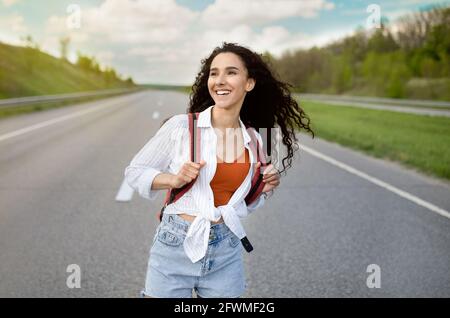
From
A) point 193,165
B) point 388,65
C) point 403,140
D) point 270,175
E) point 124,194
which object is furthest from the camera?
point 388,65

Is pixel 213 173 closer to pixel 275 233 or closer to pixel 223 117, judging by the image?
pixel 223 117

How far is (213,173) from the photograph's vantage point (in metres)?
1.94

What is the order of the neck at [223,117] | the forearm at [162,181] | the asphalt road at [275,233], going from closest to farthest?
the forearm at [162,181]
the neck at [223,117]
the asphalt road at [275,233]

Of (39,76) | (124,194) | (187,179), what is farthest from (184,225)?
(39,76)

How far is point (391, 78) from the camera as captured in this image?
1624 inches

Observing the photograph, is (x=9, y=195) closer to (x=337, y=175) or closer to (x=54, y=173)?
(x=54, y=173)

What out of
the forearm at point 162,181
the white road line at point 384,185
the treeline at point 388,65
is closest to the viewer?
the forearm at point 162,181

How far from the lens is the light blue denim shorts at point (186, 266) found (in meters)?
2.11

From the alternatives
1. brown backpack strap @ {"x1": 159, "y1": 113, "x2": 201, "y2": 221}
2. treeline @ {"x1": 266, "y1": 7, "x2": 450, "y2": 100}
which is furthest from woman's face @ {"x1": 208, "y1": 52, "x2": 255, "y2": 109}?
treeline @ {"x1": 266, "y1": 7, "x2": 450, "y2": 100}

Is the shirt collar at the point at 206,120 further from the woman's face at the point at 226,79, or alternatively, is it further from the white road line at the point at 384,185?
the white road line at the point at 384,185

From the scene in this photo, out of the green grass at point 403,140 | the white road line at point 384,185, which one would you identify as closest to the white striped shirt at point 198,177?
the white road line at point 384,185

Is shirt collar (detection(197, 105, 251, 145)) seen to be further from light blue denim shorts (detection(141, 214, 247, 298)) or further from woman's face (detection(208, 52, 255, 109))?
light blue denim shorts (detection(141, 214, 247, 298))

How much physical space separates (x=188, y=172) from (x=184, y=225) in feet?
1.34

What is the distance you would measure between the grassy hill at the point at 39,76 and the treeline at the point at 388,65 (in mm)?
16162
